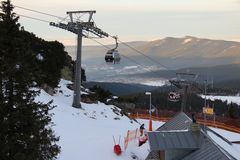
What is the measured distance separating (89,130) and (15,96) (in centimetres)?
2284

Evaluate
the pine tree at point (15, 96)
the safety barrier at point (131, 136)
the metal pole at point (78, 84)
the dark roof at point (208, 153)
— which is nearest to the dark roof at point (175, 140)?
the dark roof at point (208, 153)

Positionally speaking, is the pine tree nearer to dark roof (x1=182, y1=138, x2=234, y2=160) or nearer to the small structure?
dark roof (x1=182, y1=138, x2=234, y2=160)

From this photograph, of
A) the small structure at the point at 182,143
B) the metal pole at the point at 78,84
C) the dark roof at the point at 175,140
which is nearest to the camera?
the small structure at the point at 182,143

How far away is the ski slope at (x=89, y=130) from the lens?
31.9 metres

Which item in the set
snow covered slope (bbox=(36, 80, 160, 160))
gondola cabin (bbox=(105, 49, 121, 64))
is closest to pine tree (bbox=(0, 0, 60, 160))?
snow covered slope (bbox=(36, 80, 160, 160))

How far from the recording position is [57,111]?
133 ft

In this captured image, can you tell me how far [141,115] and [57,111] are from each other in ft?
102

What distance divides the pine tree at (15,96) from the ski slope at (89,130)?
40.5ft

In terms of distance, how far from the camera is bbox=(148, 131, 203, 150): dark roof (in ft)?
82.1

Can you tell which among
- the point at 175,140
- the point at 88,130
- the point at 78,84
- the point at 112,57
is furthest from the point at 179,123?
the point at 78,84

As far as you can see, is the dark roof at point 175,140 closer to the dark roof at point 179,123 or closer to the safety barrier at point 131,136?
the dark roof at point 179,123

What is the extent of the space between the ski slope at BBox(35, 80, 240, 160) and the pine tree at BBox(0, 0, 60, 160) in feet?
40.5

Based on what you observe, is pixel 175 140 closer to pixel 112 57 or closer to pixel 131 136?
pixel 131 136

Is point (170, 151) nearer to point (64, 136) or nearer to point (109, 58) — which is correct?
point (64, 136)
